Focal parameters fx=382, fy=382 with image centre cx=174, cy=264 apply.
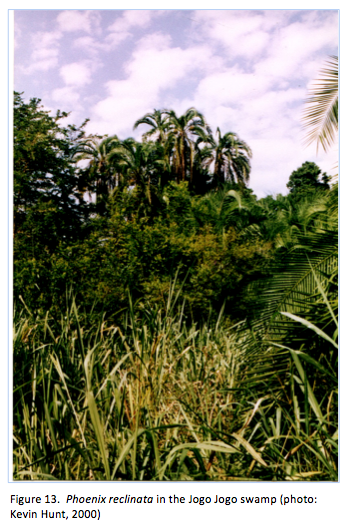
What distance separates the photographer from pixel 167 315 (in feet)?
8.89

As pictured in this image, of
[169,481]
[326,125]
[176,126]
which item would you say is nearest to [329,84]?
[326,125]

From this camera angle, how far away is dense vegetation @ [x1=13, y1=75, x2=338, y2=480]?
1952 millimetres

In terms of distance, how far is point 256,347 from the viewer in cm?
296

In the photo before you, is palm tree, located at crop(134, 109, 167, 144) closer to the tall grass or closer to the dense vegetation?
the dense vegetation

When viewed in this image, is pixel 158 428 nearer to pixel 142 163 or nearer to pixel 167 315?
pixel 167 315

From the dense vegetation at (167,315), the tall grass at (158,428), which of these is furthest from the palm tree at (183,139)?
the tall grass at (158,428)

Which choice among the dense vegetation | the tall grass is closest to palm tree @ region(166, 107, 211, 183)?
the dense vegetation

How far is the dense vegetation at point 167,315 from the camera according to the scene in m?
1.95

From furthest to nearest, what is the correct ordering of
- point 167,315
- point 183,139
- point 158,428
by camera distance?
point 183,139
point 167,315
point 158,428

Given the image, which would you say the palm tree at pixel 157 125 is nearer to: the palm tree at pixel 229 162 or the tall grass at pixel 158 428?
the palm tree at pixel 229 162

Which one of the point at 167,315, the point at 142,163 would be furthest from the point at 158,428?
the point at 142,163

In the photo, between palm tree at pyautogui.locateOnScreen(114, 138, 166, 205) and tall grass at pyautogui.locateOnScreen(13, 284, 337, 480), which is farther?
palm tree at pyautogui.locateOnScreen(114, 138, 166, 205)
